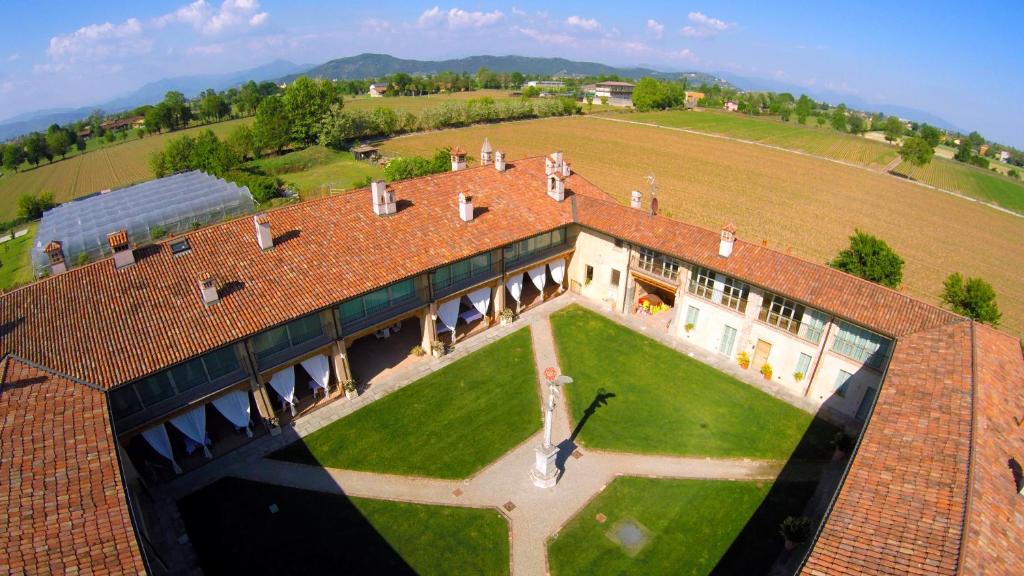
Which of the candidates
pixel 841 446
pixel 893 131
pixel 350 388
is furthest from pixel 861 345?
pixel 893 131

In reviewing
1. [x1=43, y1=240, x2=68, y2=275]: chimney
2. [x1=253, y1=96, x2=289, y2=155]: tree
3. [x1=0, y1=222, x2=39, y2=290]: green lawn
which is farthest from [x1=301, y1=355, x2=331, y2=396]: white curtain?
Result: [x1=253, y1=96, x2=289, y2=155]: tree

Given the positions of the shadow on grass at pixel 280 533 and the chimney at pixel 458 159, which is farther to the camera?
the chimney at pixel 458 159

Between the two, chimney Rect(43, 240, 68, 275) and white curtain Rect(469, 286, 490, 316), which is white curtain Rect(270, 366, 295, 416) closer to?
chimney Rect(43, 240, 68, 275)

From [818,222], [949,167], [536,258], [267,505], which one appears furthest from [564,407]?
[949,167]

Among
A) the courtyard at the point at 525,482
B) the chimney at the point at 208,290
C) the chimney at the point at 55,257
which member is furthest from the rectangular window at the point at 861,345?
the chimney at the point at 55,257

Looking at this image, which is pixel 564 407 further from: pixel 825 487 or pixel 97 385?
pixel 97 385

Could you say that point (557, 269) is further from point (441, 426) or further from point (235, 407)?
point (235, 407)

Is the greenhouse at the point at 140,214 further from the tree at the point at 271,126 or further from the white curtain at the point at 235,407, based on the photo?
the white curtain at the point at 235,407
